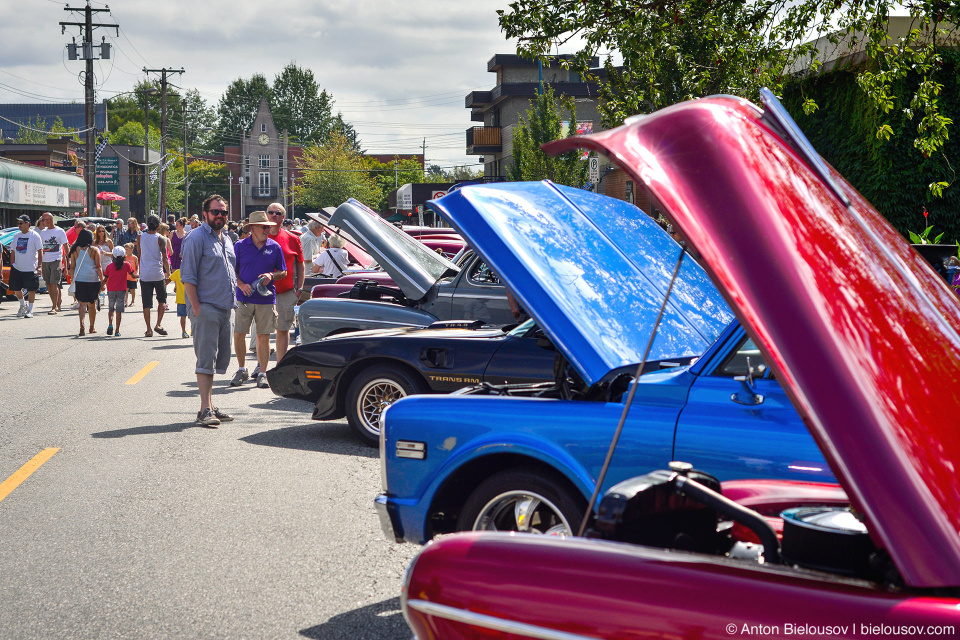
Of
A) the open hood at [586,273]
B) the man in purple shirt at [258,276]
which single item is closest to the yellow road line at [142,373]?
the man in purple shirt at [258,276]

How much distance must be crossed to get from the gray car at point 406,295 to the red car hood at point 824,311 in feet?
25.3

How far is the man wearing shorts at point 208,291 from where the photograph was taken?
8.51 metres

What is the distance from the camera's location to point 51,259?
67.9 feet

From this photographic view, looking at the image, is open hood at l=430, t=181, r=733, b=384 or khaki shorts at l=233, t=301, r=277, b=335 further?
khaki shorts at l=233, t=301, r=277, b=335

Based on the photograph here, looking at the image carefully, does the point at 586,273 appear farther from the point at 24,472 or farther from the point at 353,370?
the point at 24,472

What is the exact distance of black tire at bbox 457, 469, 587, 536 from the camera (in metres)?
3.89

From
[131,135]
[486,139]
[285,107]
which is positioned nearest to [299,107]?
[285,107]

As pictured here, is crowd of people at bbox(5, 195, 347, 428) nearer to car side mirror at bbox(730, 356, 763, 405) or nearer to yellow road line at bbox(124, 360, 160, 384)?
yellow road line at bbox(124, 360, 160, 384)

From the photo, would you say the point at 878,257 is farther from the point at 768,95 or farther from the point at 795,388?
the point at 795,388

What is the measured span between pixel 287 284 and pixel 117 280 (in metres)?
6.07

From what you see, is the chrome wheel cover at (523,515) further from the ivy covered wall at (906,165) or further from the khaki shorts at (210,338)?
the ivy covered wall at (906,165)

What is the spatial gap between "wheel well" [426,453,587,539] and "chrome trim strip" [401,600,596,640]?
181cm

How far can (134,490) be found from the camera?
20.7ft

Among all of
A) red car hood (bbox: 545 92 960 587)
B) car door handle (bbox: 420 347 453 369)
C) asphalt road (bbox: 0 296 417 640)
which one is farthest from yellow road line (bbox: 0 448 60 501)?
red car hood (bbox: 545 92 960 587)
